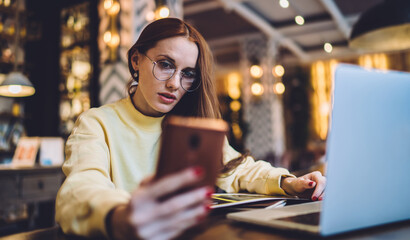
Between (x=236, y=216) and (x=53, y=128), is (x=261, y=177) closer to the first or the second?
(x=236, y=216)

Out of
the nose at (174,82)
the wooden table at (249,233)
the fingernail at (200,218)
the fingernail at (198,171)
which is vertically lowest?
the wooden table at (249,233)

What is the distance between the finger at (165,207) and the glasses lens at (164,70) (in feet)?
2.15

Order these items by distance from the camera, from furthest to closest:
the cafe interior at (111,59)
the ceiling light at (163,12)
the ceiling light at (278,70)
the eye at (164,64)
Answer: the ceiling light at (278,70) < the ceiling light at (163,12) < the cafe interior at (111,59) < the eye at (164,64)

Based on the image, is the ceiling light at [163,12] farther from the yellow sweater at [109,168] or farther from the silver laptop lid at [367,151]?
the silver laptop lid at [367,151]

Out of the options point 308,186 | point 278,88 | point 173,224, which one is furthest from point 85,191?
point 278,88

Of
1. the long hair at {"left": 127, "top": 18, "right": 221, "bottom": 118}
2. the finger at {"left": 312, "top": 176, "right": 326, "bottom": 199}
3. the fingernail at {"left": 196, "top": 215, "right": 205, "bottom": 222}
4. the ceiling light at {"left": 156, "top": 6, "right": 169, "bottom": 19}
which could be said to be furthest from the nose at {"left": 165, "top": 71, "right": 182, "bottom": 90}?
the ceiling light at {"left": 156, "top": 6, "right": 169, "bottom": 19}

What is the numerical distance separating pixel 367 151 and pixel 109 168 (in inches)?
31.7

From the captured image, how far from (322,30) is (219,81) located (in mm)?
5687

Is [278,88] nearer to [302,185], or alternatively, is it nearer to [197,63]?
[197,63]

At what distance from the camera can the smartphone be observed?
432mm

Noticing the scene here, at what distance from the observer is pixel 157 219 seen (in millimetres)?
436

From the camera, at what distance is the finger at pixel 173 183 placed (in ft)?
1.39

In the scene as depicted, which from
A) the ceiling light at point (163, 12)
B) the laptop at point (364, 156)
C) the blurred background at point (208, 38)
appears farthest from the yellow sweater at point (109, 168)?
the ceiling light at point (163, 12)

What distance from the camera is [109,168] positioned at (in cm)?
109
